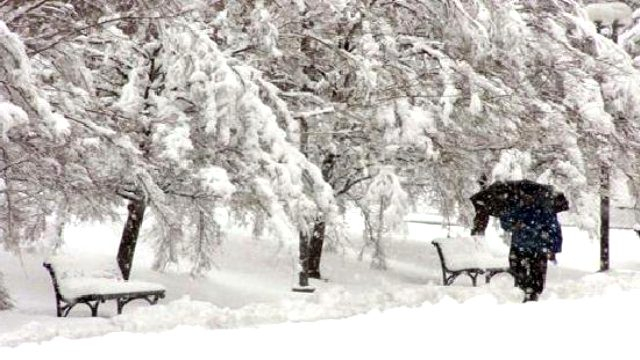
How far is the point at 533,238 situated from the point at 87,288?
5.16 m

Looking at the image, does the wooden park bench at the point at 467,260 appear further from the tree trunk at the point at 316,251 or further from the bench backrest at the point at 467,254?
the tree trunk at the point at 316,251

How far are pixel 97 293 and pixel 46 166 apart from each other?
1.83m

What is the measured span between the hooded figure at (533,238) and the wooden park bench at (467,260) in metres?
5.00

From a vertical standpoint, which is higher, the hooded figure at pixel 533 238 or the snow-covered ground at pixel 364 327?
the hooded figure at pixel 533 238

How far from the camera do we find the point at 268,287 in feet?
40.2

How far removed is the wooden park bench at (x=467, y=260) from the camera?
12978 millimetres

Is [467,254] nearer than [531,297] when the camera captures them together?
No

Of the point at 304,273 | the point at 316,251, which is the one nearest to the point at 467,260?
the point at 316,251

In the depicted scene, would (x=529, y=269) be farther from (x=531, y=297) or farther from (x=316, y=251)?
(x=316, y=251)

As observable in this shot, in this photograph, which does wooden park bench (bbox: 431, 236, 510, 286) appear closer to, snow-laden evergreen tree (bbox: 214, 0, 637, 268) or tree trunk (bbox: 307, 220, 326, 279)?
snow-laden evergreen tree (bbox: 214, 0, 637, 268)

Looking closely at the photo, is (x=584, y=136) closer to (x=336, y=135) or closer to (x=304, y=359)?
(x=336, y=135)

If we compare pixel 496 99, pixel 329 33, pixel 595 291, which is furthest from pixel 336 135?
pixel 595 291

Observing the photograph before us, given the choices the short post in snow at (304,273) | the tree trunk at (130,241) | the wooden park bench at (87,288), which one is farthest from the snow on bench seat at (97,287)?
the short post in snow at (304,273)

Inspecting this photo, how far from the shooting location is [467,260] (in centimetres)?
1319
